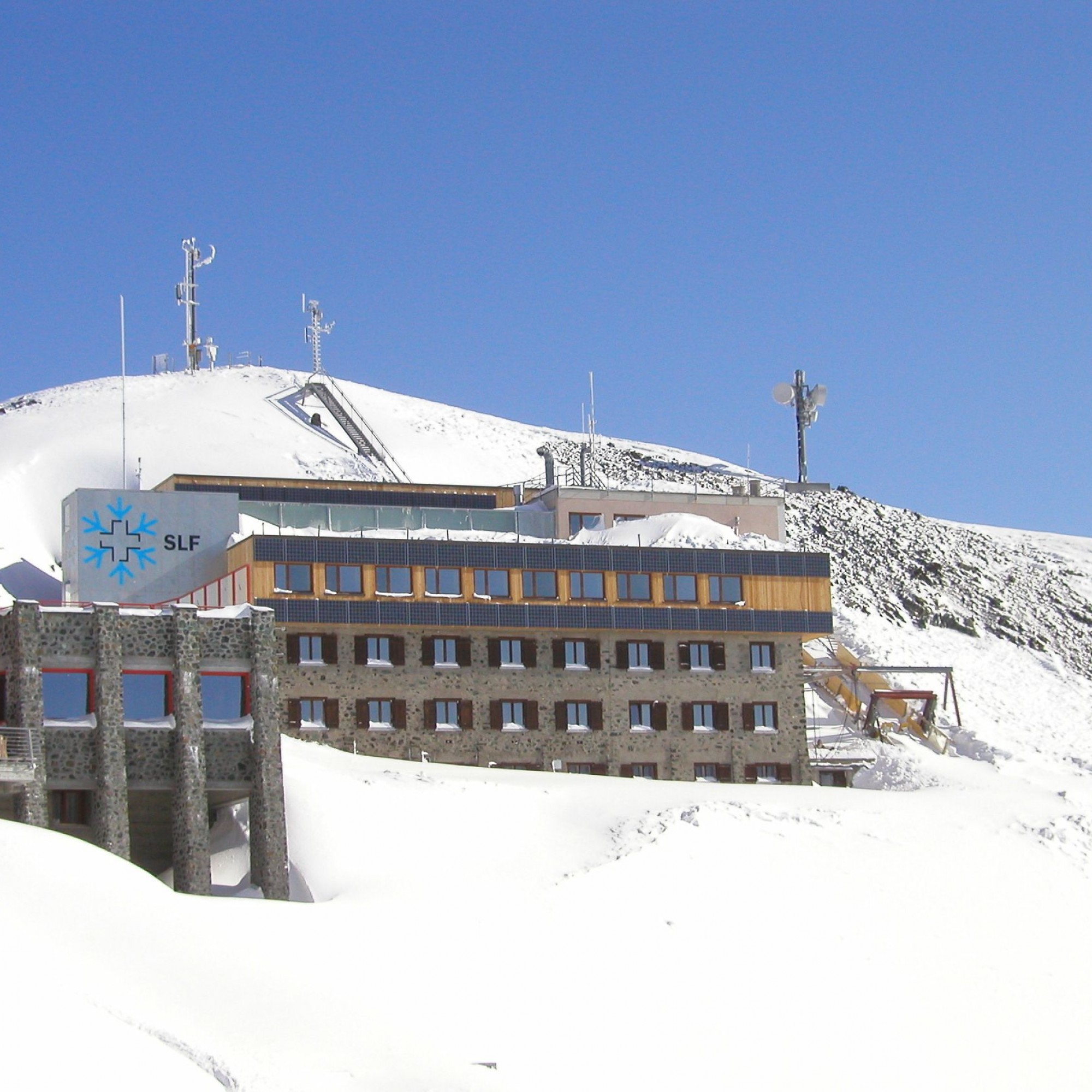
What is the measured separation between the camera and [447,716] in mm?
68750

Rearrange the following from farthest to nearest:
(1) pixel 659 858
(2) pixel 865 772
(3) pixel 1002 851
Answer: (2) pixel 865 772 → (3) pixel 1002 851 → (1) pixel 659 858

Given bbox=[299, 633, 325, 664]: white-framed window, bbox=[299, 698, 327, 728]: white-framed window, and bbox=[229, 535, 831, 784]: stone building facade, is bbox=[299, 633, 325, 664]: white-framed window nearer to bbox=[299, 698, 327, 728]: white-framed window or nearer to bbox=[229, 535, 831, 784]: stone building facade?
bbox=[229, 535, 831, 784]: stone building facade

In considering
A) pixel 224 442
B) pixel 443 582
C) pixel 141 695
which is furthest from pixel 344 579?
pixel 224 442

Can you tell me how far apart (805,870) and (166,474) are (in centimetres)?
5927

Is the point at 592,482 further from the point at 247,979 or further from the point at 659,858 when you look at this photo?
the point at 247,979

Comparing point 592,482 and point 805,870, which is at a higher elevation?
point 592,482

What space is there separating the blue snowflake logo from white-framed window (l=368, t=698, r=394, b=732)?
11407mm

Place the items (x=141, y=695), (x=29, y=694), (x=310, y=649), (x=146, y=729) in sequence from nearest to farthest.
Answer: (x=29, y=694), (x=146, y=729), (x=141, y=695), (x=310, y=649)

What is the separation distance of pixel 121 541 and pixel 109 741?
2275cm

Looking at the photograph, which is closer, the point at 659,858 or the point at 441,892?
the point at 441,892

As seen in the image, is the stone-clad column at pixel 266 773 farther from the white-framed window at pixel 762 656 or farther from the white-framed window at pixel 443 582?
the white-framed window at pixel 762 656

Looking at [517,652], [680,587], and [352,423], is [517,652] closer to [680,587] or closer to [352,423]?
[680,587]

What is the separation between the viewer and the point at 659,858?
54.6m

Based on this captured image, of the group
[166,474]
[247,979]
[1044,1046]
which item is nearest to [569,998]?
[247,979]
